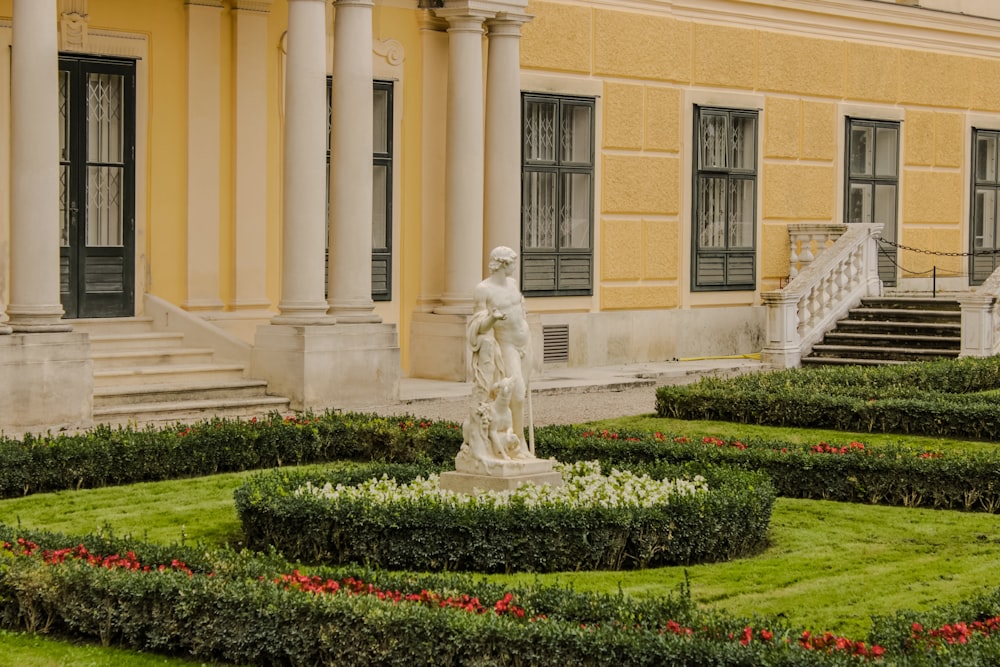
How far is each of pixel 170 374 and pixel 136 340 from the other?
89 centimetres

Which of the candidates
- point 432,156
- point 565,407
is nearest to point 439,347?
point 432,156

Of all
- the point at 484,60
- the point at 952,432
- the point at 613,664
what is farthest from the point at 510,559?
the point at 484,60

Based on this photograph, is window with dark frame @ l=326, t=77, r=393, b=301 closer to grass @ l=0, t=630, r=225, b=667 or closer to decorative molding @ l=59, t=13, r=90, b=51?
decorative molding @ l=59, t=13, r=90, b=51

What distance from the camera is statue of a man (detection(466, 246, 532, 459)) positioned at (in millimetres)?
12055

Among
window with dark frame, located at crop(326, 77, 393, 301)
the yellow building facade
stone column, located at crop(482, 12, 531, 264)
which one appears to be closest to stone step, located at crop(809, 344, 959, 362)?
the yellow building facade

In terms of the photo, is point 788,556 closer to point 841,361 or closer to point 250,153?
point 250,153

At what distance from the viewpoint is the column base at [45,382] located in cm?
1647

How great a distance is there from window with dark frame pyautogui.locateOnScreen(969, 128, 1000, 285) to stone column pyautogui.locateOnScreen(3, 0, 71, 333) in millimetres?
18348

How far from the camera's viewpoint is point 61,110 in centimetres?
1920

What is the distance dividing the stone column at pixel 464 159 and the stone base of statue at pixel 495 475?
9.70 m

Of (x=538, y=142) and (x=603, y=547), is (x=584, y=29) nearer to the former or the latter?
(x=538, y=142)

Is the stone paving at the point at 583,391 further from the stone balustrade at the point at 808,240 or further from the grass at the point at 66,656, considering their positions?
the grass at the point at 66,656

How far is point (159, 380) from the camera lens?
61.3 ft

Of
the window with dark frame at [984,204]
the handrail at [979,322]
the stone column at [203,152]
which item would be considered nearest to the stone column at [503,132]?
the stone column at [203,152]
